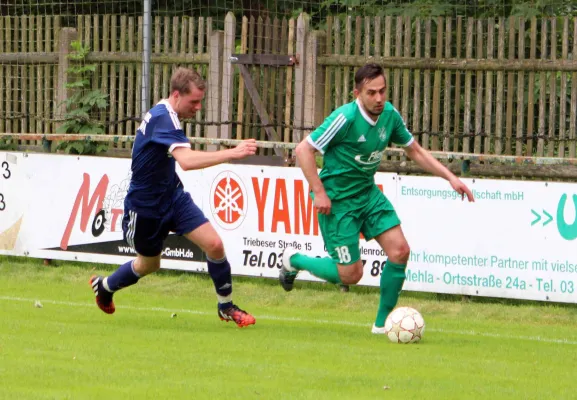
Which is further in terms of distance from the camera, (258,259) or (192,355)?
(258,259)

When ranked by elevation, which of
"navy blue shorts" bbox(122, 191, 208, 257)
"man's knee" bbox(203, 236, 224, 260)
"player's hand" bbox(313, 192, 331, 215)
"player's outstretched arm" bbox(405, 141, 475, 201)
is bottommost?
"man's knee" bbox(203, 236, 224, 260)

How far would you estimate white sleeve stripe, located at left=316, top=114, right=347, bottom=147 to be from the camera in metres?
9.69

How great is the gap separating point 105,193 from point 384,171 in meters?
3.17

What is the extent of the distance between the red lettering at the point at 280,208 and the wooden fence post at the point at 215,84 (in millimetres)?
1919

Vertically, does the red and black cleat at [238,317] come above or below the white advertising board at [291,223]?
below

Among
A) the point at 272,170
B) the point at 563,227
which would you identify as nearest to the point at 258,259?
the point at 272,170

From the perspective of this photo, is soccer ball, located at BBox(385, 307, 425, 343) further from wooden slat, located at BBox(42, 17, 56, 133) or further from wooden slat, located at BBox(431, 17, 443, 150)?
wooden slat, located at BBox(42, 17, 56, 133)

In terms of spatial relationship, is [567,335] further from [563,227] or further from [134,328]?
[134,328]

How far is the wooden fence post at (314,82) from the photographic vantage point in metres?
14.5

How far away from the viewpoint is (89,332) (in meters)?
9.97

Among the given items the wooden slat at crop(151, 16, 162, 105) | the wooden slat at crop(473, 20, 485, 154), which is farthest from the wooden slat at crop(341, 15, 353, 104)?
the wooden slat at crop(151, 16, 162, 105)

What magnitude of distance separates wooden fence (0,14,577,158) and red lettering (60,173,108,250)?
1411 mm

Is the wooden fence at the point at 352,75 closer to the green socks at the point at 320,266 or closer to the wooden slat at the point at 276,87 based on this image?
the wooden slat at the point at 276,87

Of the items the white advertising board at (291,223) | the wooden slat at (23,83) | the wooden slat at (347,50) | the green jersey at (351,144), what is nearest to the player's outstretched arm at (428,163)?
the green jersey at (351,144)
